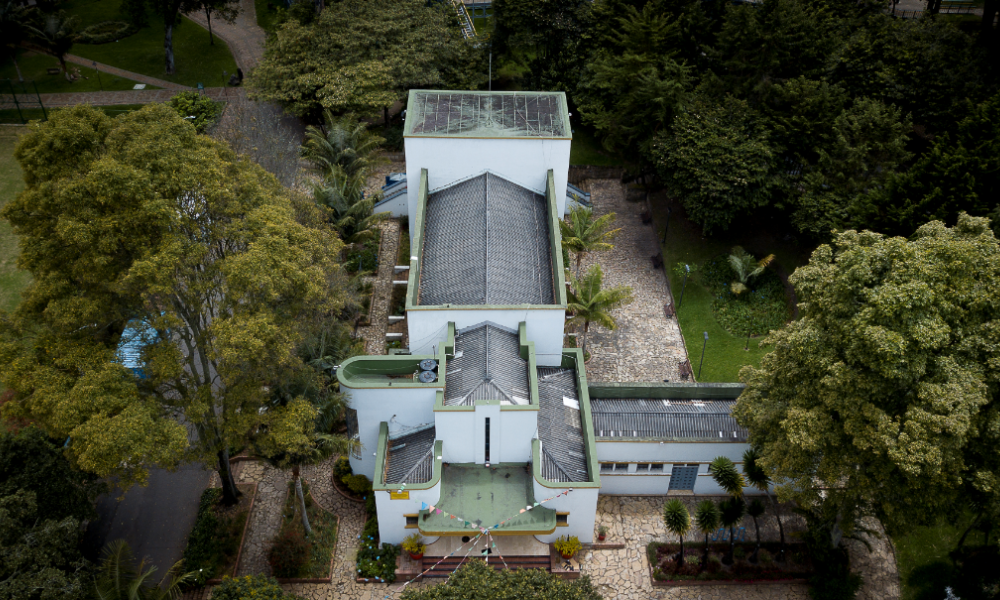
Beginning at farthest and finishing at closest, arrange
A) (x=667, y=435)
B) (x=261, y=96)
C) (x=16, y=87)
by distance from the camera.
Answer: (x=16, y=87) < (x=261, y=96) < (x=667, y=435)

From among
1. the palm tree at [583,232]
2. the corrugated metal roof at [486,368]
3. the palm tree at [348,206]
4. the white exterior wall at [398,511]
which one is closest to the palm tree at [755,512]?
the corrugated metal roof at [486,368]

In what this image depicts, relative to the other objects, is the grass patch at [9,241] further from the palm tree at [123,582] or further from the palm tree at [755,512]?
the palm tree at [755,512]

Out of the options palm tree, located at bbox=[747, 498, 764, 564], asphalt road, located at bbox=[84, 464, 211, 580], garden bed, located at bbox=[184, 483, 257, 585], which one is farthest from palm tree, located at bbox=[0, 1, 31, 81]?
palm tree, located at bbox=[747, 498, 764, 564]

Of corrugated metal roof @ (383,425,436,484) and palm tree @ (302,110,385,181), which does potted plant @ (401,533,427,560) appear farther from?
palm tree @ (302,110,385,181)

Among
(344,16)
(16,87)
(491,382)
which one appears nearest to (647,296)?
(491,382)

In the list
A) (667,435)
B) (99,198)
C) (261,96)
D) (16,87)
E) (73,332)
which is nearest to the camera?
(99,198)

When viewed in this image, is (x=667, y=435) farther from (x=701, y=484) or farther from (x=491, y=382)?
(x=491, y=382)
